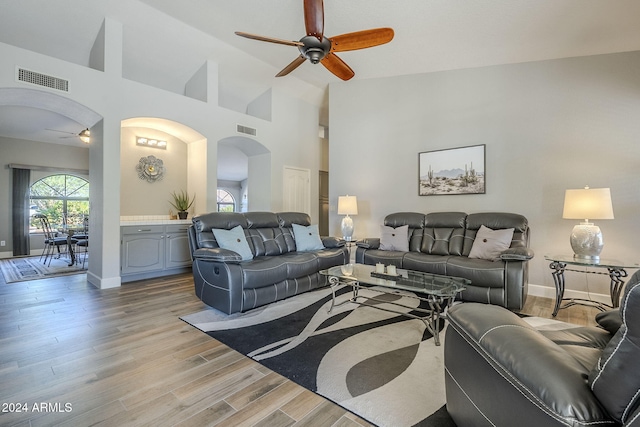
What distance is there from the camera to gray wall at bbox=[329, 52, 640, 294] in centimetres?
338

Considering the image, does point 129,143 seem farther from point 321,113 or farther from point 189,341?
point 189,341

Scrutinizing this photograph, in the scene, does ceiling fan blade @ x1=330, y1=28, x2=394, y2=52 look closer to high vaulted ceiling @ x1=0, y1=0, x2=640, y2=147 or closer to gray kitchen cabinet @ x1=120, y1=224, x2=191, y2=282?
high vaulted ceiling @ x1=0, y1=0, x2=640, y2=147

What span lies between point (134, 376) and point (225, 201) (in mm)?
9542

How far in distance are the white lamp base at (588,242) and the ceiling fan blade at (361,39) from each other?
2769 mm

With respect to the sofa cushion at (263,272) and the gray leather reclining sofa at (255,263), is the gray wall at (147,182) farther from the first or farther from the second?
the sofa cushion at (263,272)

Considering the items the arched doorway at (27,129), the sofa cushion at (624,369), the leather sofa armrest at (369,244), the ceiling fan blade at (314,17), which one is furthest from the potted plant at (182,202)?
the sofa cushion at (624,369)

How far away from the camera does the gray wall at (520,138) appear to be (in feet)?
11.1

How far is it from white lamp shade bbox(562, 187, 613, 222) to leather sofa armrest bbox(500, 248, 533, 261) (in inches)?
24.4

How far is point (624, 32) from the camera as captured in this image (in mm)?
3100

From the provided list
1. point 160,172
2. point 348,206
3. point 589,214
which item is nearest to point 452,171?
point 348,206

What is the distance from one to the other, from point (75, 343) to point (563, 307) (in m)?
4.76

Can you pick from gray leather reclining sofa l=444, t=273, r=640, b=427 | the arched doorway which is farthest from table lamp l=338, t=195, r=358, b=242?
the arched doorway

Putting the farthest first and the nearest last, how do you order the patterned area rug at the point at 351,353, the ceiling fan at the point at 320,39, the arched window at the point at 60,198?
the arched window at the point at 60,198, the ceiling fan at the point at 320,39, the patterned area rug at the point at 351,353

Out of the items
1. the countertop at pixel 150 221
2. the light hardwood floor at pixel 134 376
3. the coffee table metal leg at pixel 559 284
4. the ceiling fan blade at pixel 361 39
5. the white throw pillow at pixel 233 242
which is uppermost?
the ceiling fan blade at pixel 361 39
